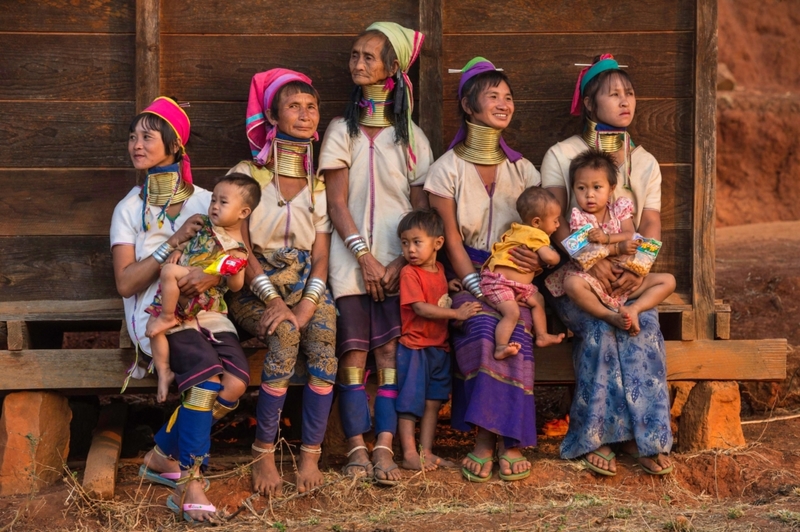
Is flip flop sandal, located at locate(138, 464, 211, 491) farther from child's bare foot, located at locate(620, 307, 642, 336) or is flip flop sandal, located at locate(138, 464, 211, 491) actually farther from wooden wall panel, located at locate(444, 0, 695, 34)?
wooden wall panel, located at locate(444, 0, 695, 34)

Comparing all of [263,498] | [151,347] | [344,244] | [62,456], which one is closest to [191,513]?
[263,498]

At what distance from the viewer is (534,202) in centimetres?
490

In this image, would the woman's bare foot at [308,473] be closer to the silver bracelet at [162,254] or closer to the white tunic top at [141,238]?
the white tunic top at [141,238]

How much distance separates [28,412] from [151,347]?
898mm

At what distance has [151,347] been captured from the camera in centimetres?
463

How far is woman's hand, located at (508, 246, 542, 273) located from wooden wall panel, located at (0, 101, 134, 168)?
2.13 meters

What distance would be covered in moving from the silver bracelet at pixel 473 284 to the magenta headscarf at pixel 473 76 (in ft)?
2.21

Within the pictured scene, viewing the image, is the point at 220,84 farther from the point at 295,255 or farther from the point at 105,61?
the point at 295,255

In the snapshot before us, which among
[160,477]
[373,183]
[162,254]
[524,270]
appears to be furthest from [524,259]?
[160,477]

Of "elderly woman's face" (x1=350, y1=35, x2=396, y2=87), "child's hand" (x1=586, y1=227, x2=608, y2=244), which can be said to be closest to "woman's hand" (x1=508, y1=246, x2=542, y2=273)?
"child's hand" (x1=586, y1=227, x2=608, y2=244)

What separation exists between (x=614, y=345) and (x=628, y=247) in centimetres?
48

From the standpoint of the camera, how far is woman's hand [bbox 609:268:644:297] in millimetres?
4938

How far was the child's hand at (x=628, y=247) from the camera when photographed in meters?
4.91

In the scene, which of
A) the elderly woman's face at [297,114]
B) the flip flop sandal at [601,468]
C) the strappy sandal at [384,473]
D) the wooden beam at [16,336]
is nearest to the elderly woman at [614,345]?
the flip flop sandal at [601,468]
